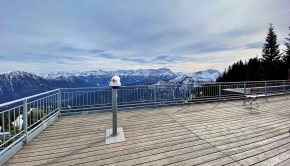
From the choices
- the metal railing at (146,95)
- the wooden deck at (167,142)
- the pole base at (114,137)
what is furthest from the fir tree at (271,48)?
the pole base at (114,137)

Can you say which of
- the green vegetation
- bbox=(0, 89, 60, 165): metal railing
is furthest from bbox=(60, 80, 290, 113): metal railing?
the green vegetation

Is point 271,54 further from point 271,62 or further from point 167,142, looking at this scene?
point 167,142

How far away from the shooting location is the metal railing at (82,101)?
167 inches

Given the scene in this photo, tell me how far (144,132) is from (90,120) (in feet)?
7.28

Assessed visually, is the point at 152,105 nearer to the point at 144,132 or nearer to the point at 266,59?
the point at 144,132

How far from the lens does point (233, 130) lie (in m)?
5.30

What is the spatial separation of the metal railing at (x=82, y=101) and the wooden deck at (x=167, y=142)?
330mm

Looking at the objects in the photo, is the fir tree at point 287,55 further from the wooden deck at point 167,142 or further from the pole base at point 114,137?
the pole base at point 114,137

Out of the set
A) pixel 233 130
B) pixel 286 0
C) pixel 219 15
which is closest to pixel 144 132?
pixel 233 130

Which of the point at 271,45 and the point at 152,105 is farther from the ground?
the point at 271,45

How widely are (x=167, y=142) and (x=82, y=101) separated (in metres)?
4.08

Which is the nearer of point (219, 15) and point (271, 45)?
point (219, 15)

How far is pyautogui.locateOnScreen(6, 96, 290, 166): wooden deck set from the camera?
3584 millimetres

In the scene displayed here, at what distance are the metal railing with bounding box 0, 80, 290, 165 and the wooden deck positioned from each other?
33 centimetres
